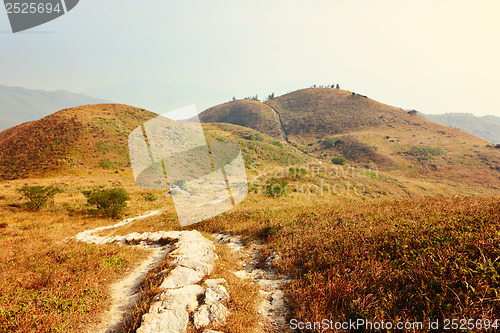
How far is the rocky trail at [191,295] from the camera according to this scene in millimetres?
3420

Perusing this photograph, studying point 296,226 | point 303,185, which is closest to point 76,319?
point 296,226

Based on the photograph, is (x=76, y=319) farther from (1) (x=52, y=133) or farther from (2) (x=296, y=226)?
(1) (x=52, y=133)

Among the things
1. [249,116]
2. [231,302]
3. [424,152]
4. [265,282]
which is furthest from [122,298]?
[249,116]

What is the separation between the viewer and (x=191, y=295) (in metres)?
4.08

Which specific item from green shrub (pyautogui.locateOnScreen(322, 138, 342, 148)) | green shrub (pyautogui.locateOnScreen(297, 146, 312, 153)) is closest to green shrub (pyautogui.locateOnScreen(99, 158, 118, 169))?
green shrub (pyautogui.locateOnScreen(297, 146, 312, 153))

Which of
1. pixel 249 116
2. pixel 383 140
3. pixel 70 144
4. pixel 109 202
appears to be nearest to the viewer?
pixel 109 202

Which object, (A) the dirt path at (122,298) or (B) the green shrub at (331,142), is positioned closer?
(A) the dirt path at (122,298)

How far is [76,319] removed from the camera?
12.3 feet

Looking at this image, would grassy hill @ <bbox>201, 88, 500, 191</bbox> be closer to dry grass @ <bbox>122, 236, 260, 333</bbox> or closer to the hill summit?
the hill summit

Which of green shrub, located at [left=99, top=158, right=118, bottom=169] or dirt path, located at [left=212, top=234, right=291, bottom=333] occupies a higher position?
green shrub, located at [left=99, top=158, right=118, bottom=169]

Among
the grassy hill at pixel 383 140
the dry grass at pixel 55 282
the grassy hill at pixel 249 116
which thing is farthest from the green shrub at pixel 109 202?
the grassy hill at pixel 249 116

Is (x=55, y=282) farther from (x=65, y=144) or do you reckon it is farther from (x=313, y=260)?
(x=65, y=144)

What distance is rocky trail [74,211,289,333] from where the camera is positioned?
11.2ft

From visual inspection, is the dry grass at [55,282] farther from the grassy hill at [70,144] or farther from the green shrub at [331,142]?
the green shrub at [331,142]
